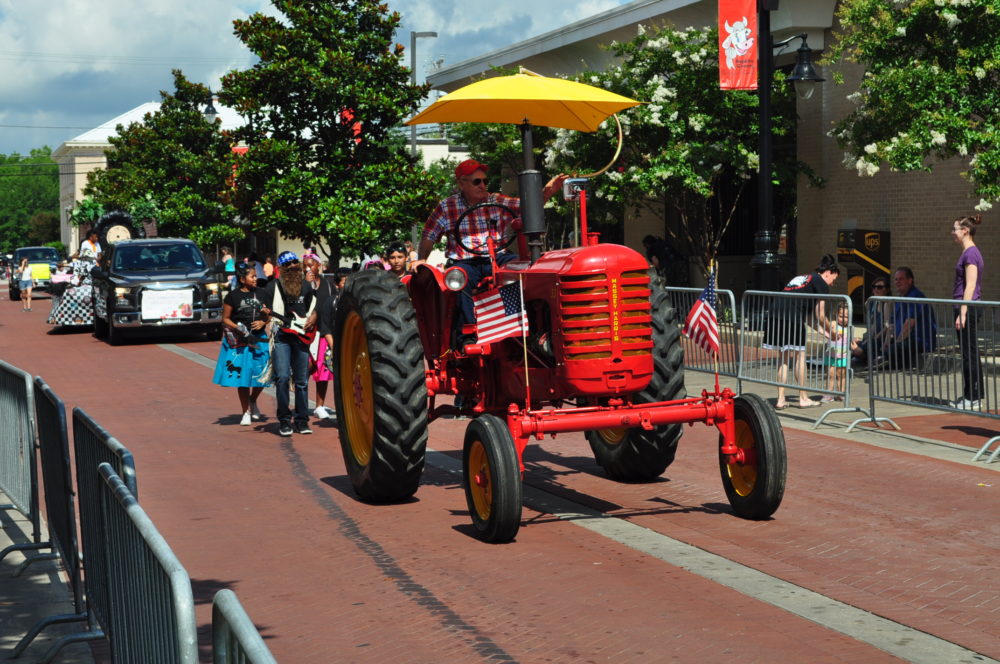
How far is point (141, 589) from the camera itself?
3.73m

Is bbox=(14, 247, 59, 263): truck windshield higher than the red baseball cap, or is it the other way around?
bbox=(14, 247, 59, 263): truck windshield

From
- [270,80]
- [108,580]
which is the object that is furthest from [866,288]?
[108,580]

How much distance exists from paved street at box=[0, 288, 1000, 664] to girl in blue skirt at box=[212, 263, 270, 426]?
1236 millimetres

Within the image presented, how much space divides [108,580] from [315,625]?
1.60 metres

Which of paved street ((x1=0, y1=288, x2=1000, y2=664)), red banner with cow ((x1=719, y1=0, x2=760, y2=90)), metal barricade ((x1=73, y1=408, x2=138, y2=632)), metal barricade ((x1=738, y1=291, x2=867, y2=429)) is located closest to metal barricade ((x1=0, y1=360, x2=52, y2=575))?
paved street ((x1=0, y1=288, x2=1000, y2=664))

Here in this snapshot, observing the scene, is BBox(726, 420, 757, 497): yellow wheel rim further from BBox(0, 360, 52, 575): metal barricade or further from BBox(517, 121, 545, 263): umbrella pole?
BBox(0, 360, 52, 575): metal barricade

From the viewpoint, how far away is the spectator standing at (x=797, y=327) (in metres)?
12.8

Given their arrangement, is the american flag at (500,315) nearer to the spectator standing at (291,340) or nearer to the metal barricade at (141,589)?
the metal barricade at (141,589)

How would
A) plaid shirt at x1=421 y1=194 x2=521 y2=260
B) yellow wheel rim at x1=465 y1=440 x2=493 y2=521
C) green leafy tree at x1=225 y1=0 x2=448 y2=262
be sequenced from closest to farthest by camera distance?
yellow wheel rim at x1=465 y1=440 x2=493 y2=521, plaid shirt at x1=421 y1=194 x2=521 y2=260, green leafy tree at x1=225 y1=0 x2=448 y2=262

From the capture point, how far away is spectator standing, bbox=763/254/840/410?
12766mm

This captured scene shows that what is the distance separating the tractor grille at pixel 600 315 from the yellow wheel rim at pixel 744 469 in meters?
0.95

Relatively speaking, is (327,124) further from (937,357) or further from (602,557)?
(602,557)

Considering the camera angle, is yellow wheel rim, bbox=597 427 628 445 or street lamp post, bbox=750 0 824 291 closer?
yellow wheel rim, bbox=597 427 628 445

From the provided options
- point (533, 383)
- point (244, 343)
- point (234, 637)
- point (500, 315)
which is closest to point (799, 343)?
point (533, 383)
